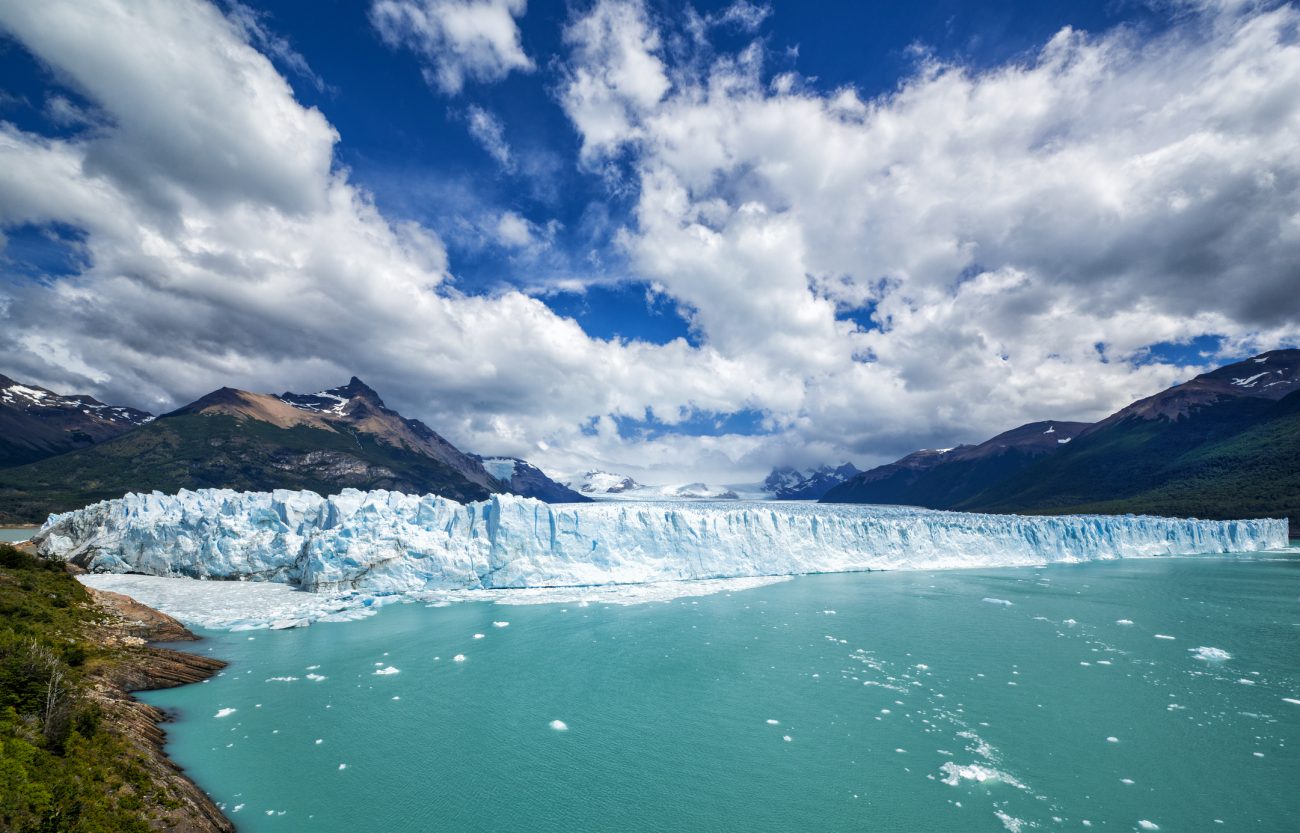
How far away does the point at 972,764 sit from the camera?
820 centimetres

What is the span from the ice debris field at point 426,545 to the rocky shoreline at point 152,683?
14.8ft

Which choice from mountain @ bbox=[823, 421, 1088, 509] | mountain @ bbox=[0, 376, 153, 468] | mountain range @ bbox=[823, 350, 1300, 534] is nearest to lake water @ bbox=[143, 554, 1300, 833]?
mountain range @ bbox=[823, 350, 1300, 534]

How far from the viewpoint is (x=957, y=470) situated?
14625cm

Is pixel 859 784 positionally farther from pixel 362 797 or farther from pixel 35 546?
pixel 35 546

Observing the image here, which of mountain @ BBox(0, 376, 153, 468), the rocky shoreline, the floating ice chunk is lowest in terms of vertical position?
the floating ice chunk

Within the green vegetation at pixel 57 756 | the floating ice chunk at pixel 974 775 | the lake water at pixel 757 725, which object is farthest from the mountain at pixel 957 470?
the green vegetation at pixel 57 756

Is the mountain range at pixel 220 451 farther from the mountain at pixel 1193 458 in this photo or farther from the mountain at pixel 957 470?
the mountain at pixel 1193 458

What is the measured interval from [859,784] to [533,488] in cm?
19568

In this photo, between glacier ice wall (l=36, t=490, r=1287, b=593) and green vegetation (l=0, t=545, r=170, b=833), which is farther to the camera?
glacier ice wall (l=36, t=490, r=1287, b=593)

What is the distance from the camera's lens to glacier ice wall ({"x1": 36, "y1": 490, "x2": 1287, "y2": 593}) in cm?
2336

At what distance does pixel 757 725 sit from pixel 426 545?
60.2 ft

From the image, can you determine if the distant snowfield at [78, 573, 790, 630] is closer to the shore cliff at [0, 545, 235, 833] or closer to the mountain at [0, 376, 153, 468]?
the shore cliff at [0, 545, 235, 833]

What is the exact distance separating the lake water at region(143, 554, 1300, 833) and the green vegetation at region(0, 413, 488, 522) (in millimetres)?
86733

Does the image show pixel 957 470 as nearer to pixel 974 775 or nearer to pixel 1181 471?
pixel 1181 471
